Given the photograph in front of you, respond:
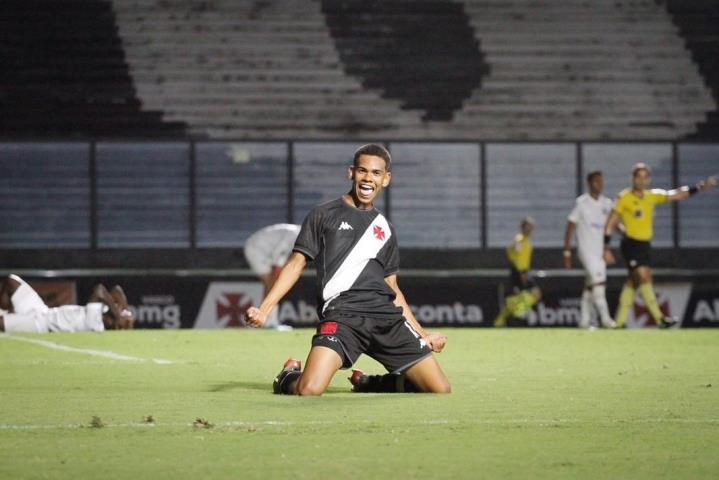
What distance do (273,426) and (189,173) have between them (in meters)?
19.2

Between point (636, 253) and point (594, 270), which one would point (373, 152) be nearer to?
point (636, 253)

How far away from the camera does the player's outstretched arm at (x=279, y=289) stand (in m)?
8.42

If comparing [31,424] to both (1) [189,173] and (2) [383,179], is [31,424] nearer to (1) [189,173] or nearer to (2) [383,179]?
(2) [383,179]

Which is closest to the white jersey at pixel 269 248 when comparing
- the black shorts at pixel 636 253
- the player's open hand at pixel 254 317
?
the black shorts at pixel 636 253

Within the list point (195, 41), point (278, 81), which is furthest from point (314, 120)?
point (195, 41)

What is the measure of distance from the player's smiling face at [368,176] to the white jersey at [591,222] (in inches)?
503

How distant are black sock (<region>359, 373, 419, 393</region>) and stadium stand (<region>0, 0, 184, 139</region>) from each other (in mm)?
17150

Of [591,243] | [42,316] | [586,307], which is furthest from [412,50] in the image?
[42,316]

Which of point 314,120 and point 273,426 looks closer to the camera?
point 273,426

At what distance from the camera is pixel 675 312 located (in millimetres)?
24906

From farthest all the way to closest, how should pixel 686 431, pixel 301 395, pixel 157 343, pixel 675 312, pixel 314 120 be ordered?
pixel 314 120, pixel 675 312, pixel 157 343, pixel 301 395, pixel 686 431

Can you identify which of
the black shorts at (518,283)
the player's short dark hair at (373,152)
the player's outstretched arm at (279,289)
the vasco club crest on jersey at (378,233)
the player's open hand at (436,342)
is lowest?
the black shorts at (518,283)

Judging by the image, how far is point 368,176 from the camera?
30.5ft

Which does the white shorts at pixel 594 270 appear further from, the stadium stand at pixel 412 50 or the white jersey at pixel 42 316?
the white jersey at pixel 42 316
